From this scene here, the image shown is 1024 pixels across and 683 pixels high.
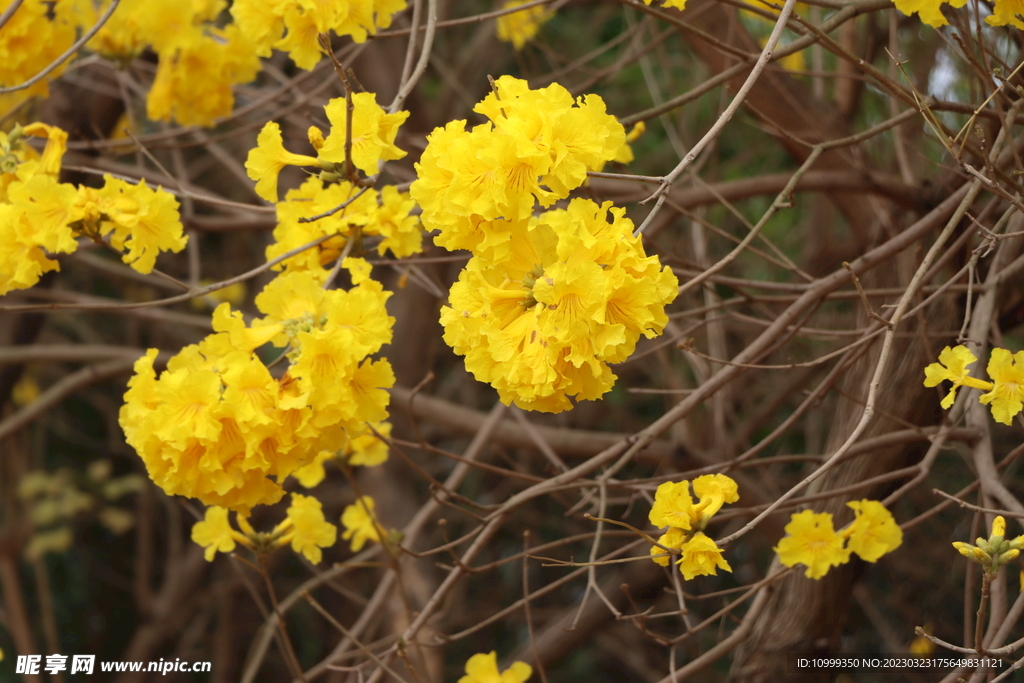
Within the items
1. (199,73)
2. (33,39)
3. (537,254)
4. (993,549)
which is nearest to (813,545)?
(993,549)

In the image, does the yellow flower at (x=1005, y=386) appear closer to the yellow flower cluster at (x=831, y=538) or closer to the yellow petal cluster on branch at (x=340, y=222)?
the yellow flower cluster at (x=831, y=538)

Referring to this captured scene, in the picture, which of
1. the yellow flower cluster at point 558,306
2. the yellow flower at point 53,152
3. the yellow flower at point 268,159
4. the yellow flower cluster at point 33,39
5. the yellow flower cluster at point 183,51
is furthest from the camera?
the yellow flower cluster at point 183,51

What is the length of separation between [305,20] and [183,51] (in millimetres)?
733

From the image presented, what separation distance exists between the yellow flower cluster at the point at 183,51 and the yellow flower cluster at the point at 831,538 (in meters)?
1.58

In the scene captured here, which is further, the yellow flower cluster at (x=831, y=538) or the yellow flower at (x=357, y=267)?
the yellow flower cluster at (x=831, y=538)

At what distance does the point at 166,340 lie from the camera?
192 inches

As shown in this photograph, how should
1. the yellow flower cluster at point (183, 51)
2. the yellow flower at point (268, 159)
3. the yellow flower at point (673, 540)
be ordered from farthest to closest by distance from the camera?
the yellow flower cluster at point (183, 51) → the yellow flower at point (268, 159) → the yellow flower at point (673, 540)

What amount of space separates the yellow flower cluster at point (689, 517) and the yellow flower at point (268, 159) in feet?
2.48

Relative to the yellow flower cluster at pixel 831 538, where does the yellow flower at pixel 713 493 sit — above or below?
above

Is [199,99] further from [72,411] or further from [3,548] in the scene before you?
[72,411]

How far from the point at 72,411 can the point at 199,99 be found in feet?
12.2

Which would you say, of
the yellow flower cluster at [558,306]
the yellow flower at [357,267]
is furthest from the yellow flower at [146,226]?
the yellow flower cluster at [558,306]

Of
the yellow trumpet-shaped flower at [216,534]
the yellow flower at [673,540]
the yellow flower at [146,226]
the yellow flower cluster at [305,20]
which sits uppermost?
the yellow flower cluster at [305,20]

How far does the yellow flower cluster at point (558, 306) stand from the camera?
95 centimetres
